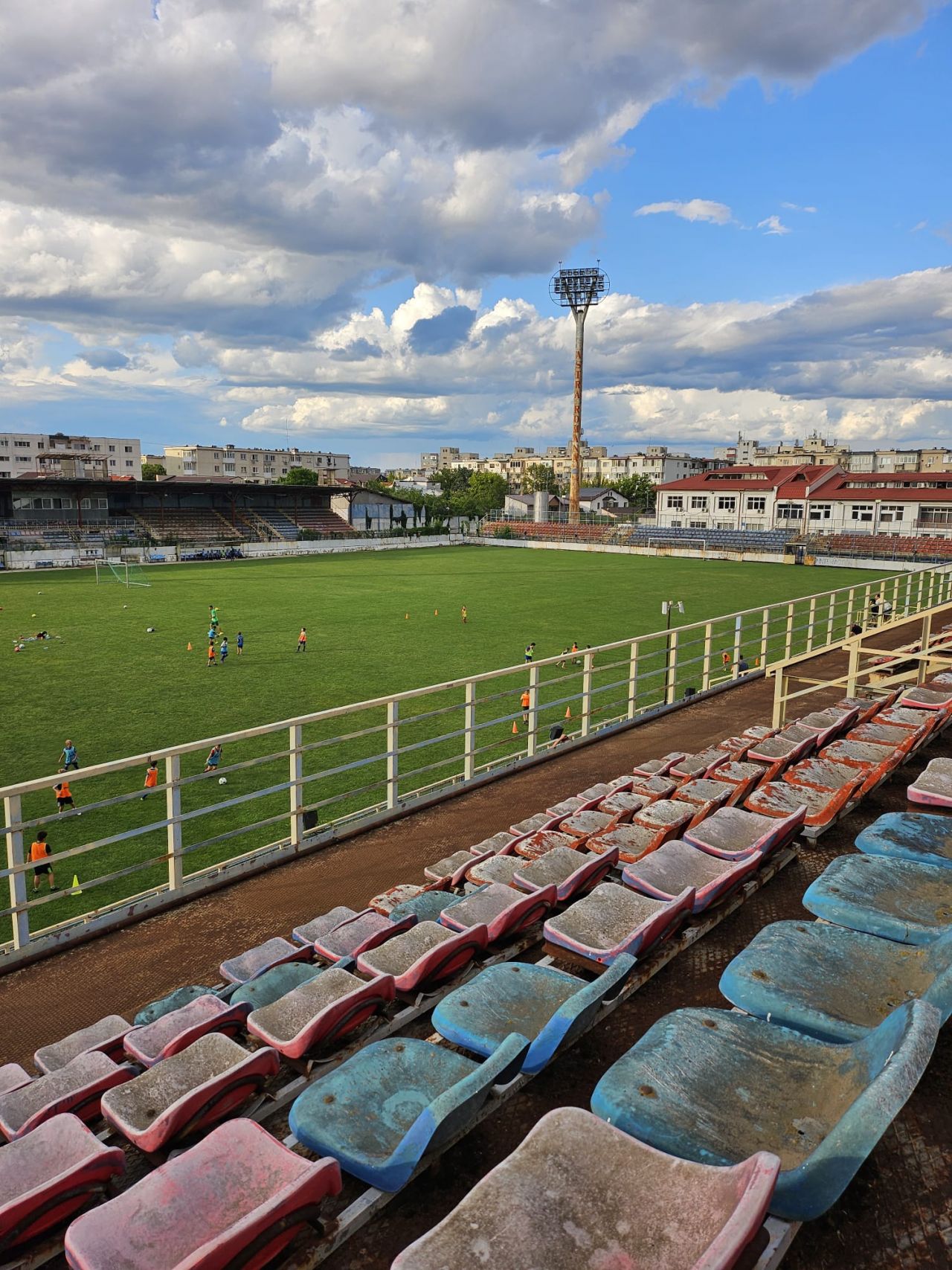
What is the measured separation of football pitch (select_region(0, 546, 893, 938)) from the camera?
1440 centimetres

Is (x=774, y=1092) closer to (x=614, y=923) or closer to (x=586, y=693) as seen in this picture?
(x=614, y=923)

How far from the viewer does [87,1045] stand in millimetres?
4344

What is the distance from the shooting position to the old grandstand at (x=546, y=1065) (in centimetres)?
200

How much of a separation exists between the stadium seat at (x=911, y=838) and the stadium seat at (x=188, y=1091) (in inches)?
124

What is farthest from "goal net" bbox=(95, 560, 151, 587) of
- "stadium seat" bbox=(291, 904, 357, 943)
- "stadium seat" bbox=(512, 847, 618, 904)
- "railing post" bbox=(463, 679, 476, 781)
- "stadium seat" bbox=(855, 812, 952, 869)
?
"stadium seat" bbox=(855, 812, 952, 869)

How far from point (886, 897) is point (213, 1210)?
2985 millimetres

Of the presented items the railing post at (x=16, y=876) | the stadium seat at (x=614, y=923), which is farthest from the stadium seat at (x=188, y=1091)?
the railing post at (x=16, y=876)

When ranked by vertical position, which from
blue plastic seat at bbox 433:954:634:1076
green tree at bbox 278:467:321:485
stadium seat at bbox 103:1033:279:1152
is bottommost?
stadium seat at bbox 103:1033:279:1152

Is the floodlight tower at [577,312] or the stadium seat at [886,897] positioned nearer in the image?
the stadium seat at [886,897]

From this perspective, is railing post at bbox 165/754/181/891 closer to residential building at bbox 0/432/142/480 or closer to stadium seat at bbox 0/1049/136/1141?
stadium seat at bbox 0/1049/136/1141

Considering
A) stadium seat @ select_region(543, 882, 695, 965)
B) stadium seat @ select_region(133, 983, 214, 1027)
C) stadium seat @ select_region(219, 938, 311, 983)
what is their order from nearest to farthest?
1. stadium seat @ select_region(543, 882, 695, 965)
2. stadium seat @ select_region(133, 983, 214, 1027)
3. stadium seat @ select_region(219, 938, 311, 983)

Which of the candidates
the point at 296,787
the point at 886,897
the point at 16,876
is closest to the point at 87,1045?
the point at 16,876

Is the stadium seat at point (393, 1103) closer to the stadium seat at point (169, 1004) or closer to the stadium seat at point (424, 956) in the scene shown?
the stadium seat at point (424, 956)

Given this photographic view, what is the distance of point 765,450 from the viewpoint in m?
160
